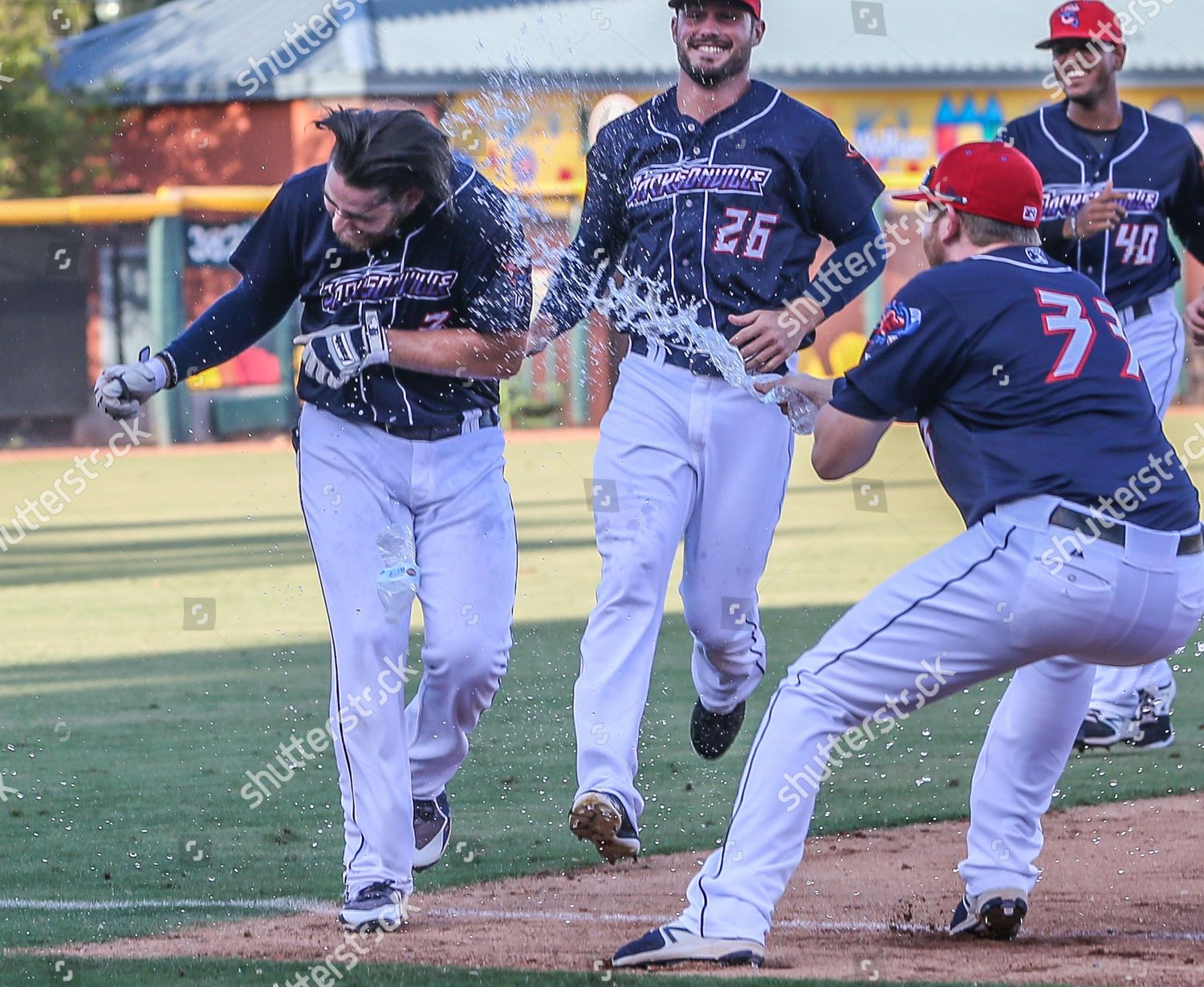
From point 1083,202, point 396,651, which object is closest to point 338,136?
point 396,651

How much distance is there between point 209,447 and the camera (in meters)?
26.9

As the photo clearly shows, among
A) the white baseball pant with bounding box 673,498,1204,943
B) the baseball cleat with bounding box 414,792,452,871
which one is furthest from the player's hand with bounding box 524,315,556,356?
the white baseball pant with bounding box 673,498,1204,943

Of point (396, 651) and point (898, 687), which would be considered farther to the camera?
point (396, 651)

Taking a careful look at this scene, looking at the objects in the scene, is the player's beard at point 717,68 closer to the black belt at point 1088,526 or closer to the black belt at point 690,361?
the black belt at point 690,361

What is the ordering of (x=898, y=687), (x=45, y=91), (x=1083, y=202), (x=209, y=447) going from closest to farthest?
(x=898, y=687)
(x=1083, y=202)
(x=209, y=447)
(x=45, y=91)

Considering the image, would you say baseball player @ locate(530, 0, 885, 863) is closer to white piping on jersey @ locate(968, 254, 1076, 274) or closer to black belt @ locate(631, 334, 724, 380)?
black belt @ locate(631, 334, 724, 380)

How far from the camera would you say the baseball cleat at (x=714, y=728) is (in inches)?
257

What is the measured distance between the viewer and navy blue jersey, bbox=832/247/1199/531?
4129 millimetres

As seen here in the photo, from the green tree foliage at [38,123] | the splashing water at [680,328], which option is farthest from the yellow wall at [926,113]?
the splashing water at [680,328]

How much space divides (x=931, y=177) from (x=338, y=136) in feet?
4.95

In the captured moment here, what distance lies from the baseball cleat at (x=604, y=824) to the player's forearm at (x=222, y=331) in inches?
62.2

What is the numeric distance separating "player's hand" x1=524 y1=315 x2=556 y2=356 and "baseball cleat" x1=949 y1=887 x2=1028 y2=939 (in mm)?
2152

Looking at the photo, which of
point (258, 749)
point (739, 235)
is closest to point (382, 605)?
point (739, 235)

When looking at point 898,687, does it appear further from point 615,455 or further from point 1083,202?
point 1083,202
